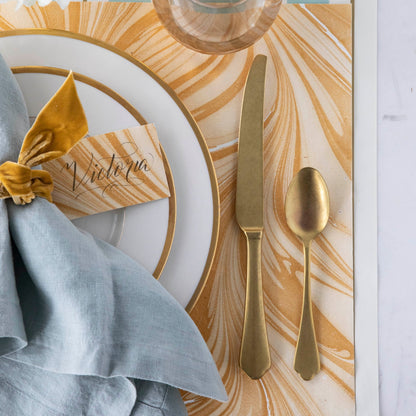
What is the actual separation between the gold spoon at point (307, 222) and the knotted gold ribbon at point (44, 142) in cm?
19

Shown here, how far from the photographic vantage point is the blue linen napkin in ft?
0.97

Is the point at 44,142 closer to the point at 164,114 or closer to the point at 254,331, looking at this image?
the point at 164,114

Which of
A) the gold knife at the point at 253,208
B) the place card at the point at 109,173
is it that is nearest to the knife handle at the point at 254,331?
the gold knife at the point at 253,208

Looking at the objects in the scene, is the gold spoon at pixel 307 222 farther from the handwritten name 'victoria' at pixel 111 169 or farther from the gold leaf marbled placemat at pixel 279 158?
the handwritten name 'victoria' at pixel 111 169

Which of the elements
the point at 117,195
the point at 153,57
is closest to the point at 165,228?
the point at 117,195

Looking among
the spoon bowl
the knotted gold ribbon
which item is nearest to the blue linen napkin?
the knotted gold ribbon

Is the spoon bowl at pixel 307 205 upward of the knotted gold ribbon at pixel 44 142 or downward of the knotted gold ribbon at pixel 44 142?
downward

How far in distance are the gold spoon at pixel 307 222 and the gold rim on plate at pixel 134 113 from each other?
10cm
